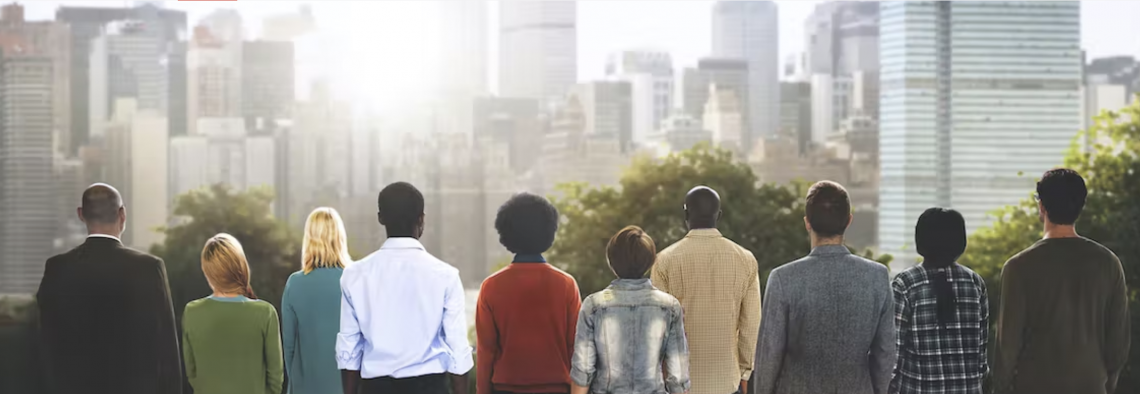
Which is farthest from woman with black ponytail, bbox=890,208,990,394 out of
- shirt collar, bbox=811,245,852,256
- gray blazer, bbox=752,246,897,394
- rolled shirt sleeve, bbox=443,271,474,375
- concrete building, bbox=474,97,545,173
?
concrete building, bbox=474,97,545,173

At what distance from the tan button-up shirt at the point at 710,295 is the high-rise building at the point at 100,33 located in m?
41.4

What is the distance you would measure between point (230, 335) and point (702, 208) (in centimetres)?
208

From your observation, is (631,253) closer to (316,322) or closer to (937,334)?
(937,334)

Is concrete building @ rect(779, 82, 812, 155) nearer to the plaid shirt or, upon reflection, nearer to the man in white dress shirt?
the plaid shirt

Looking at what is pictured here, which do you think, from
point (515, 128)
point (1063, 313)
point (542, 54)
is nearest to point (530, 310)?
point (1063, 313)

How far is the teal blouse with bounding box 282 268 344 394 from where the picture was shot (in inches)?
197

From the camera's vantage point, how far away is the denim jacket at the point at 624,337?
438cm

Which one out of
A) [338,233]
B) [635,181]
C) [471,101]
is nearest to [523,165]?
[471,101]

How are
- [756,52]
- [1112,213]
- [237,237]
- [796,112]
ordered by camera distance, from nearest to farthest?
[1112,213] < [237,237] < [796,112] < [756,52]

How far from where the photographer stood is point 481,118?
147 feet

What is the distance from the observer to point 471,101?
4506 centimetres

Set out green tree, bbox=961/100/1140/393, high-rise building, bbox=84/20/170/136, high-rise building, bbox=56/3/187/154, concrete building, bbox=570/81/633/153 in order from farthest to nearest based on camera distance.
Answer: concrete building, bbox=570/81/633/153 < high-rise building, bbox=84/20/170/136 < high-rise building, bbox=56/3/187/154 < green tree, bbox=961/100/1140/393

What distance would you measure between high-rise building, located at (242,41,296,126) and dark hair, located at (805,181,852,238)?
41582 millimetres

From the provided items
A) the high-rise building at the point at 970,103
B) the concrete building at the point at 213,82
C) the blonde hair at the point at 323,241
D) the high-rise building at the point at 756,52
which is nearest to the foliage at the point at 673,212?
the blonde hair at the point at 323,241
